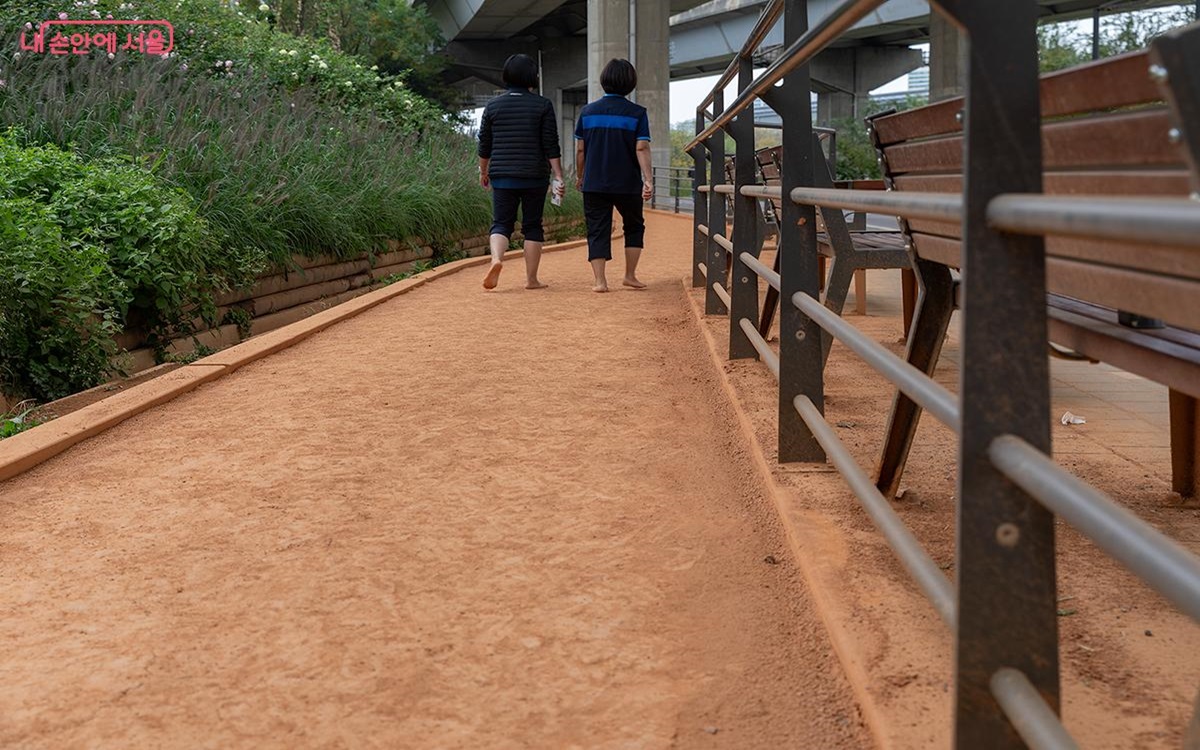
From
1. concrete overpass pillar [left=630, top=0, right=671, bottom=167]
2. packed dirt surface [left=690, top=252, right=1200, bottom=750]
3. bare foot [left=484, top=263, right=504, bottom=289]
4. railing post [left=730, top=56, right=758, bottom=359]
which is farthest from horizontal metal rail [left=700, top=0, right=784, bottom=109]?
concrete overpass pillar [left=630, top=0, right=671, bottom=167]

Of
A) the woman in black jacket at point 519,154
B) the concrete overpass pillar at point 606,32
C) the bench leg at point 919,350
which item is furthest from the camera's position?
the concrete overpass pillar at point 606,32

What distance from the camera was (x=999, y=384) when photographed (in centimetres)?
158

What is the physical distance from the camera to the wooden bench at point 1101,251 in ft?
6.10

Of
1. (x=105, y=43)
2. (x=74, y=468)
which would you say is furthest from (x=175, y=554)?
(x=105, y=43)

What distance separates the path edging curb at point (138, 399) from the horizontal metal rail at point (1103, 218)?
3463mm

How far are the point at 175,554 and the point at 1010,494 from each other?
232 centimetres

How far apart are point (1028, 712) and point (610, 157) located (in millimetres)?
8215

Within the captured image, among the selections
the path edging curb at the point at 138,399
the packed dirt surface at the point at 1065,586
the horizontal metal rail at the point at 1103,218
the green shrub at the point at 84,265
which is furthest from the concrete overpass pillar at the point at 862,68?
the horizontal metal rail at the point at 1103,218

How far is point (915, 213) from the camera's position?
187cm

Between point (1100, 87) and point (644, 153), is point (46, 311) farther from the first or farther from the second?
point (644, 153)

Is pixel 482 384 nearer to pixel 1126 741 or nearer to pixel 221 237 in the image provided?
pixel 221 237

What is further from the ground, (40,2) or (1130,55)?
(40,2)

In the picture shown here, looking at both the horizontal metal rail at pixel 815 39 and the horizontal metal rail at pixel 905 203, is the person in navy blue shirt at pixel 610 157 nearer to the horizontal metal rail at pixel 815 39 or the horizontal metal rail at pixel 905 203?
the horizontal metal rail at pixel 815 39

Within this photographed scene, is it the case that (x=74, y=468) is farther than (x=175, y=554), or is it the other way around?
(x=74, y=468)
